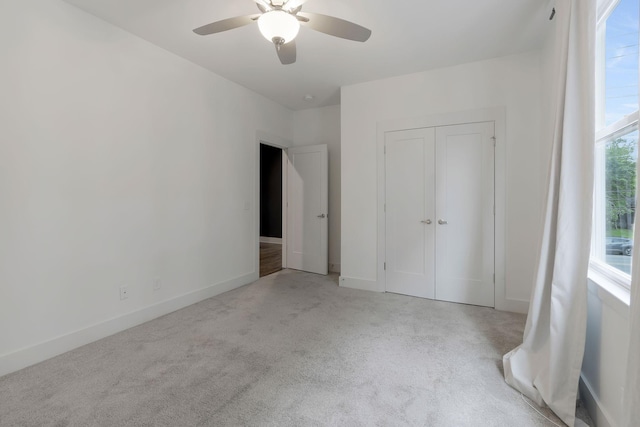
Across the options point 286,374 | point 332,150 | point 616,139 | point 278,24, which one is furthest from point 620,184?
Answer: point 332,150

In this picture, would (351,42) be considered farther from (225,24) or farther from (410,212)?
(410,212)

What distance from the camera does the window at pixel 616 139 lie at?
1.42m

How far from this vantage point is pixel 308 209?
4719mm

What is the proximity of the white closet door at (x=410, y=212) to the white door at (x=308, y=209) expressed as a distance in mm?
1189

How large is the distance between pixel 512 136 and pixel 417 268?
5.75ft

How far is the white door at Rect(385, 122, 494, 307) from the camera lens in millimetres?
3199

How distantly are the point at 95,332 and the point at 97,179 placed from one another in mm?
1273

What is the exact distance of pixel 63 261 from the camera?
2254 mm

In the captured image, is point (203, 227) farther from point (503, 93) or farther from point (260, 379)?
point (503, 93)

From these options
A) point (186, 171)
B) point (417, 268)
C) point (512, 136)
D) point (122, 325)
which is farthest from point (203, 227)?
point (512, 136)

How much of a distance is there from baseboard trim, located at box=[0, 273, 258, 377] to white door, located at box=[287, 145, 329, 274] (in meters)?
1.52

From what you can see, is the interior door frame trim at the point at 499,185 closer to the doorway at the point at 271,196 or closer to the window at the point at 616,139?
the window at the point at 616,139

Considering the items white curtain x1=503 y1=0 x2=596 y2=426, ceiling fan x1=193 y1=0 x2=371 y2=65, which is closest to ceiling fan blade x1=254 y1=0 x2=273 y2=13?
ceiling fan x1=193 y1=0 x2=371 y2=65

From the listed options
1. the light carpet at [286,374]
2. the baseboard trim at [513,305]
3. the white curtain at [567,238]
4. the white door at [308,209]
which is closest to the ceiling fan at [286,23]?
the white curtain at [567,238]
